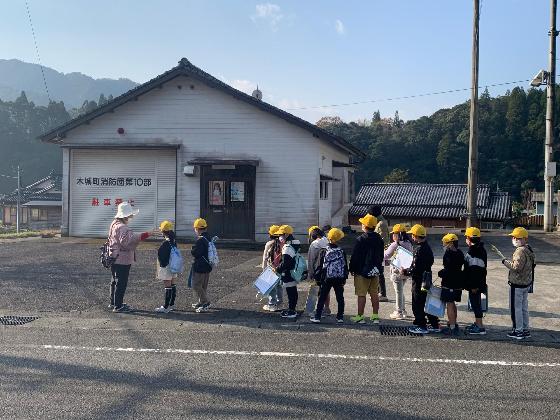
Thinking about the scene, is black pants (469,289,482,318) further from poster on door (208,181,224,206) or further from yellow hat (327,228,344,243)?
poster on door (208,181,224,206)

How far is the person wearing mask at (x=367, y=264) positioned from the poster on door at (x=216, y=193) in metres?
11.5

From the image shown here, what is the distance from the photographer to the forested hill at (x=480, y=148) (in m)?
47.7

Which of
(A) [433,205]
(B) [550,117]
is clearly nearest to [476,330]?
(B) [550,117]

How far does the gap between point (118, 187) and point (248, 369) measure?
15288 millimetres

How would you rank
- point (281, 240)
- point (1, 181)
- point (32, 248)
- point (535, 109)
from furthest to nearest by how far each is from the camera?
point (1, 181) < point (535, 109) < point (32, 248) < point (281, 240)

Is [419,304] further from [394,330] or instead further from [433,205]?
[433,205]

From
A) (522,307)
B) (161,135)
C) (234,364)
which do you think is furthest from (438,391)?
(161,135)

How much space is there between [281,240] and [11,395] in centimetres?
474

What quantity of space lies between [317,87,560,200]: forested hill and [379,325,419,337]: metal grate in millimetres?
38099

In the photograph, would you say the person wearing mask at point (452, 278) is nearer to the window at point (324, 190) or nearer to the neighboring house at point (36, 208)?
the window at point (324, 190)

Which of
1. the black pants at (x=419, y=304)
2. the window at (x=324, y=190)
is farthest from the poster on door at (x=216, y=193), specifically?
the black pants at (x=419, y=304)

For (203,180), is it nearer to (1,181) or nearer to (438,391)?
(438,391)

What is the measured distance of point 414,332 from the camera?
744 cm

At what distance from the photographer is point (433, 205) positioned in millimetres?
31641
